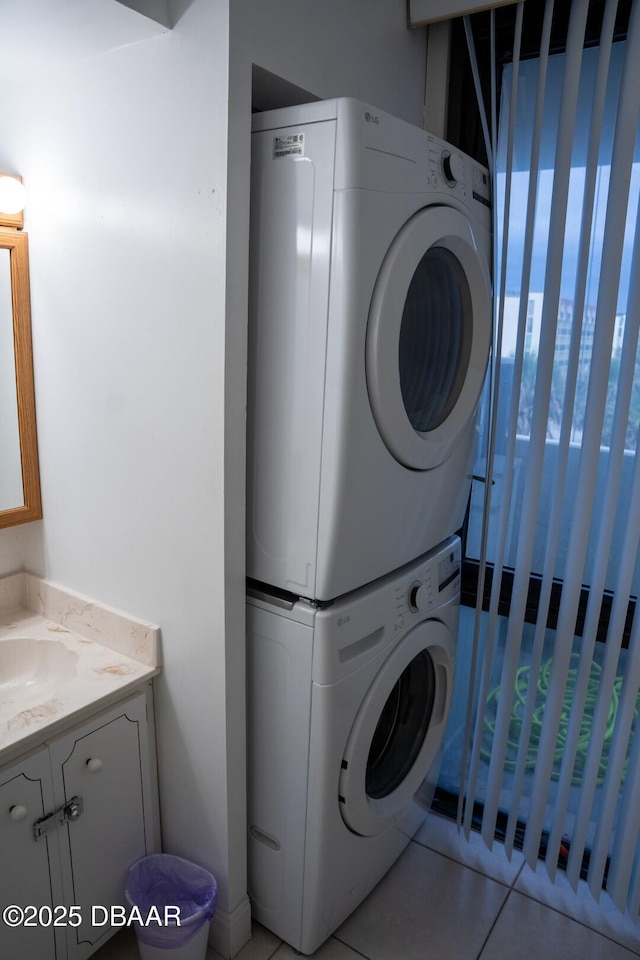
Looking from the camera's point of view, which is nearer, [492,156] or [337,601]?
[337,601]

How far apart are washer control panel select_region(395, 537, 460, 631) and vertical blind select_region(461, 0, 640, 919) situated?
8 centimetres

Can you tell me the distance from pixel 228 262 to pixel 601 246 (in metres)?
0.86

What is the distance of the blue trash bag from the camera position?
1465 mm

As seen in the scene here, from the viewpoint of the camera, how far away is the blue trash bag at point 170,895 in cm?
146

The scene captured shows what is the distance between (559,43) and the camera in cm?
157

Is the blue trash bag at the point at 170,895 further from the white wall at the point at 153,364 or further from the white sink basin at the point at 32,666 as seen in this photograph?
the white sink basin at the point at 32,666

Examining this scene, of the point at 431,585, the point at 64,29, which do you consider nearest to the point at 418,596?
the point at 431,585

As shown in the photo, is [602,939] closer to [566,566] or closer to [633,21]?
[566,566]

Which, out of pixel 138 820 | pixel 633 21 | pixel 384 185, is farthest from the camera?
pixel 138 820

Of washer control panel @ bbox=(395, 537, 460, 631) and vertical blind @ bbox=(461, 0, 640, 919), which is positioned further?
washer control panel @ bbox=(395, 537, 460, 631)

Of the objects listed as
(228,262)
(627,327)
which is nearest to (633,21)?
(627,327)

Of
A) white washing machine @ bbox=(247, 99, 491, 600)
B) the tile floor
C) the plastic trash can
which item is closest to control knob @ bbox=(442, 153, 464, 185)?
white washing machine @ bbox=(247, 99, 491, 600)

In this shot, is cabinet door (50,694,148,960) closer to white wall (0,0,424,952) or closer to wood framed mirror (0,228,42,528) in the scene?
white wall (0,0,424,952)

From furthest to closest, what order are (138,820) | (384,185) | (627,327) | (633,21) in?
1. (138,820)
2. (627,327)
3. (633,21)
4. (384,185)
